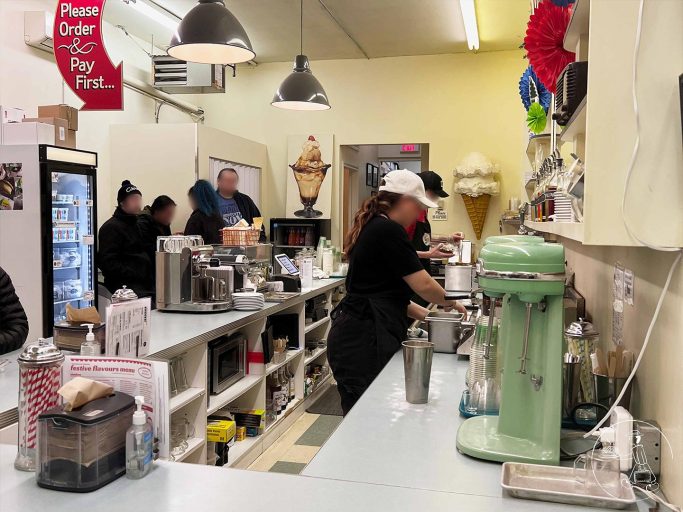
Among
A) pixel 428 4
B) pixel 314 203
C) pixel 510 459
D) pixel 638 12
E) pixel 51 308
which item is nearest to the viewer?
pixel 638 12

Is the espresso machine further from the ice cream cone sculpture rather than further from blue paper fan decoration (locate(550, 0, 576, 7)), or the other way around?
the ice cream cone sculpture

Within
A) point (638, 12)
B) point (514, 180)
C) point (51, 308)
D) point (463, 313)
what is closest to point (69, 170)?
point (51, 308)

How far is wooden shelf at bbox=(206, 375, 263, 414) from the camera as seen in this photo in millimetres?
3776

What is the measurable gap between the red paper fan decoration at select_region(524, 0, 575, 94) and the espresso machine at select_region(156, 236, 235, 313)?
232cm

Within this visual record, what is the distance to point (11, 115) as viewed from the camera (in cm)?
480

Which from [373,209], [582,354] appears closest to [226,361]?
[373,209]

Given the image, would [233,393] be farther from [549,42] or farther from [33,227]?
[549,42]

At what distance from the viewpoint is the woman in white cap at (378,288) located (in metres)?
2.84

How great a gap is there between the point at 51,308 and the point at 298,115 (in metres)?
4.61

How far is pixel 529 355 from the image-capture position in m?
1.69

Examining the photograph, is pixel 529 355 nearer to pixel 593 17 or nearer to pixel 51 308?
pixel 593 17

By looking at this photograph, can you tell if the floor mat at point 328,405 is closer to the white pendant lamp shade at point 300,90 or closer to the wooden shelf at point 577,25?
the white pendant lamp shade at point 300,90

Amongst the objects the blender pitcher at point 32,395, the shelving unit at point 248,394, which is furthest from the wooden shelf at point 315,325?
the blender pitcher at point 32,395

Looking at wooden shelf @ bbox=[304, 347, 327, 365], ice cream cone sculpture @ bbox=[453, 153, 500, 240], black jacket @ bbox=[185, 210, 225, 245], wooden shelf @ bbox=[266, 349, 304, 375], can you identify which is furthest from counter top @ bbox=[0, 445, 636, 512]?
ice cream cone sculpture @ bbox=[453, 153, 500, 240]
